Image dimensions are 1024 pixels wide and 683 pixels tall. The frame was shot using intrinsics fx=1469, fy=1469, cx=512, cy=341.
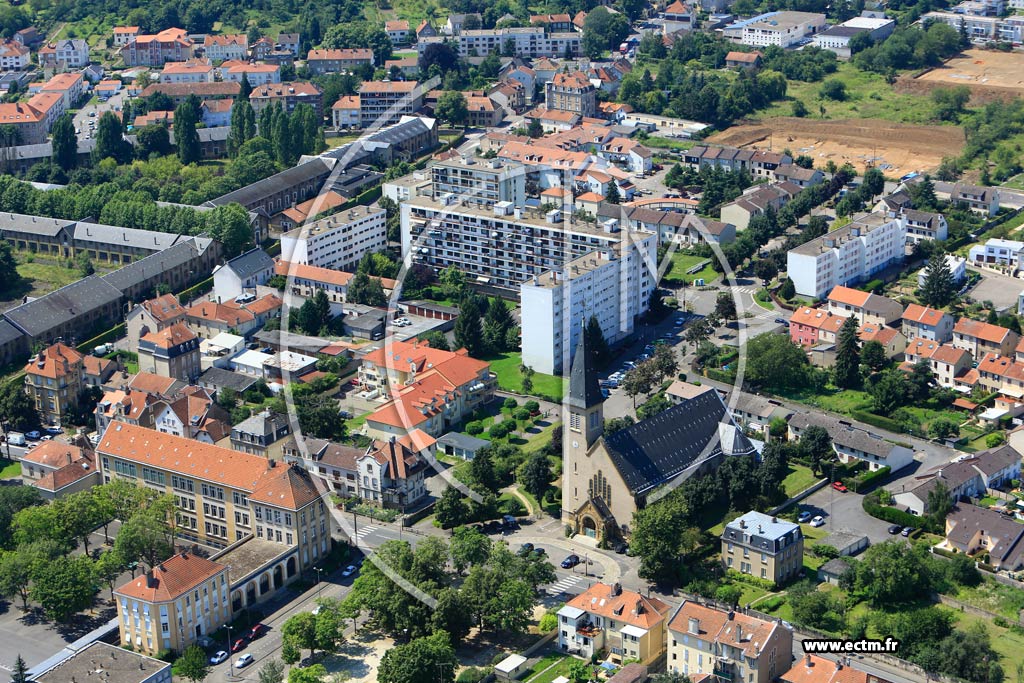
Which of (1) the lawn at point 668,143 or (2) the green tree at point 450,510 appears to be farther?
(1) the lawn at point 668,143

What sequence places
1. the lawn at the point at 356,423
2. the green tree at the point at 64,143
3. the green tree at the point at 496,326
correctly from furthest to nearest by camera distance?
the green tree at the point at 64,143, the green tree at the point at 496,326, the lawn at the point at 356,423

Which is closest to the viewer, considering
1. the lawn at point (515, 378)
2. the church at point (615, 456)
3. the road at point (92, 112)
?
the church at point (615, 456)

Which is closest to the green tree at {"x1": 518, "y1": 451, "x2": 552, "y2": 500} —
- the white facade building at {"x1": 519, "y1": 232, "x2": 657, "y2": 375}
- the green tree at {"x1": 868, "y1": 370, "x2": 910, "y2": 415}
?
the white facade building at {"x1": 519, "y1": 232, "x2": 657, "y2": 375}

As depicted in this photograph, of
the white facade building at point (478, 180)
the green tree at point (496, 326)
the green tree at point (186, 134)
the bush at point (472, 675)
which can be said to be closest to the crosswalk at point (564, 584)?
the bush at point (472, 675)

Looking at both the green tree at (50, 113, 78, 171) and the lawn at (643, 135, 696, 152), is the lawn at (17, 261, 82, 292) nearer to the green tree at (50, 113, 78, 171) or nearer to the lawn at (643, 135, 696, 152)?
the green tree at (50, 113, 78, 171)

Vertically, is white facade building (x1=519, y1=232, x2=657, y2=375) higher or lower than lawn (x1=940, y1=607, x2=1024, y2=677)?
higher

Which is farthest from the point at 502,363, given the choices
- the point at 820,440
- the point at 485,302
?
the point at 820,440

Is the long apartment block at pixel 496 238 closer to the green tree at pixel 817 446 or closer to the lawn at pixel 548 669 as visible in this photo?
the green tree at pixel 817 446
